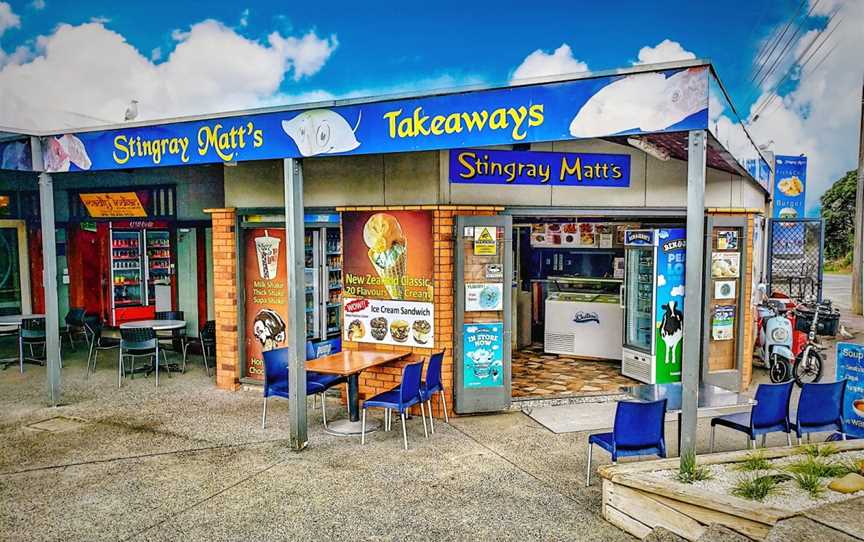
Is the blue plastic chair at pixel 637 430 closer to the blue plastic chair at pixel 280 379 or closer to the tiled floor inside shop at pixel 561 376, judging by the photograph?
the tiled floor inside shop at pixel 561 376

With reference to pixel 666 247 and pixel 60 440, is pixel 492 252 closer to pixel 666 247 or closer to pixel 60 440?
pixel 666 247

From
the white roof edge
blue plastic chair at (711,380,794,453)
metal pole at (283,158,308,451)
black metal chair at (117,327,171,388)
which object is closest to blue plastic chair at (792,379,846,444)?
blue plastic chair at (711,380,794,453)

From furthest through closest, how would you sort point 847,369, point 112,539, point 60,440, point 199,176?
point 199,176, point 60,440, point 847,369, point 112,539

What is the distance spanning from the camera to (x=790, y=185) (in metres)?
16.3

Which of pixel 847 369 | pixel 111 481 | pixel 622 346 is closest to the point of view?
pixel 111 481

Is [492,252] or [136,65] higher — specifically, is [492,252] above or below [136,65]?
below

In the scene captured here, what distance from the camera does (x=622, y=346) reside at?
9227 mm

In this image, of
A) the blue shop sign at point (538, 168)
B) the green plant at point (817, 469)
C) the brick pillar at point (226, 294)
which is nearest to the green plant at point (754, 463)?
the green plant at point (817, 469)

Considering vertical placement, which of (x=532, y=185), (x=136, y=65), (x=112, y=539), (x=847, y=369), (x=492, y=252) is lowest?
(x=112, y=539)

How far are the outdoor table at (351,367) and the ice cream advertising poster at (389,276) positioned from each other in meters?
0.34

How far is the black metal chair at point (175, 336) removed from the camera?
32.5ft

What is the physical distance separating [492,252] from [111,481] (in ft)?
14.4

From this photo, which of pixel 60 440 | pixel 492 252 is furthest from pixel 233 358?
pixel 492 252

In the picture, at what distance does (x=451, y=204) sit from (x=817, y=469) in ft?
13.9
